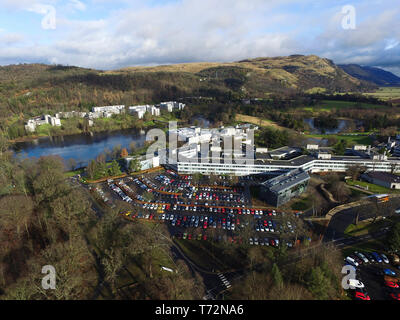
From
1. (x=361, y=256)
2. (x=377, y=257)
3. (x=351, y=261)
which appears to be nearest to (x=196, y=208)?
(x=351, y=261)

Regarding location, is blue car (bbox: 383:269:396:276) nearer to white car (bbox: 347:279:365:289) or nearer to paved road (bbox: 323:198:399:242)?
white car (bbox: 347:279:365:289)

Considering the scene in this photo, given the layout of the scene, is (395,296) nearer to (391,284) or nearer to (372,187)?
(391,284)

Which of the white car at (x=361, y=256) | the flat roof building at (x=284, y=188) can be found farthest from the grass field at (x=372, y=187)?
the white car at (x=361, y=256)

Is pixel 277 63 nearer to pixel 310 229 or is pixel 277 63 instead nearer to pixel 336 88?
pixel 336 88

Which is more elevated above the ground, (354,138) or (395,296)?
(354,138)

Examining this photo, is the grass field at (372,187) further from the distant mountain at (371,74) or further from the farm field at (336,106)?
the distant mountain at (371,74)

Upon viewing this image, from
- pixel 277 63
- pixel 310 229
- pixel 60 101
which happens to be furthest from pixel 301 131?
pixel 277 63

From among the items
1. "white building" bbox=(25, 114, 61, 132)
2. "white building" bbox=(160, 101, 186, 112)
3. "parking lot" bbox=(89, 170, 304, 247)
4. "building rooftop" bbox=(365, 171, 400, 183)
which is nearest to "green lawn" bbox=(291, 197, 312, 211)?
"parking lot" bbox=(89, 170, 304, 247)
